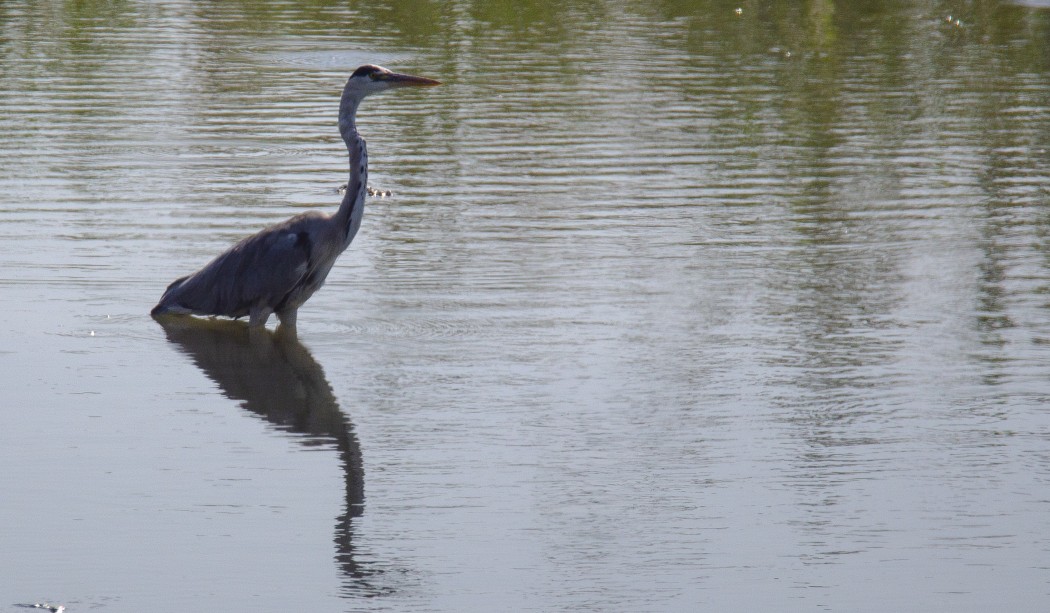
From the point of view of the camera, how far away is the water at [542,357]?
5469mm

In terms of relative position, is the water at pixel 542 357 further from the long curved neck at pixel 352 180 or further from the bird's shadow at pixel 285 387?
the long curved neck at pixel 352 180

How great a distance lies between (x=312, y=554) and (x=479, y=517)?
2.14ft

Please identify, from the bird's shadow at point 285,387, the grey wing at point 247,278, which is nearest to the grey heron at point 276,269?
the grey wing at point 247,278

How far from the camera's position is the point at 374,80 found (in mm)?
8953

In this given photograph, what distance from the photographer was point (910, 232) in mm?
10711

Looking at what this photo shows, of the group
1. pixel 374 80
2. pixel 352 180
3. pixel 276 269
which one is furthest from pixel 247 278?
pixel 374 80

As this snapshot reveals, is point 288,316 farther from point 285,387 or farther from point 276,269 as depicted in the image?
point 285,387

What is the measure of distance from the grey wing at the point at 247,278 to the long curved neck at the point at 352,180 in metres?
0.21

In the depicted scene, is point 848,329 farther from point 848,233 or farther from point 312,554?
point 312,554

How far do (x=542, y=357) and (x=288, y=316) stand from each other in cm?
152

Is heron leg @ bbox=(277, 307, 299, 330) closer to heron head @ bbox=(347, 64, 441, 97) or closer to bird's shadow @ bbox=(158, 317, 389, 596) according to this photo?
bird's shadow @ bbox=(158, 317, 389, 596)

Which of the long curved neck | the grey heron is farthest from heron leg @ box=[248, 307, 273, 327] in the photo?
the long curved neck

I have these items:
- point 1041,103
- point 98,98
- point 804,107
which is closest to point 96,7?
point 98,98

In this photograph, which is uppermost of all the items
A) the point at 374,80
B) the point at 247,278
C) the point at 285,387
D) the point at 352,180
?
the point at 374,80
